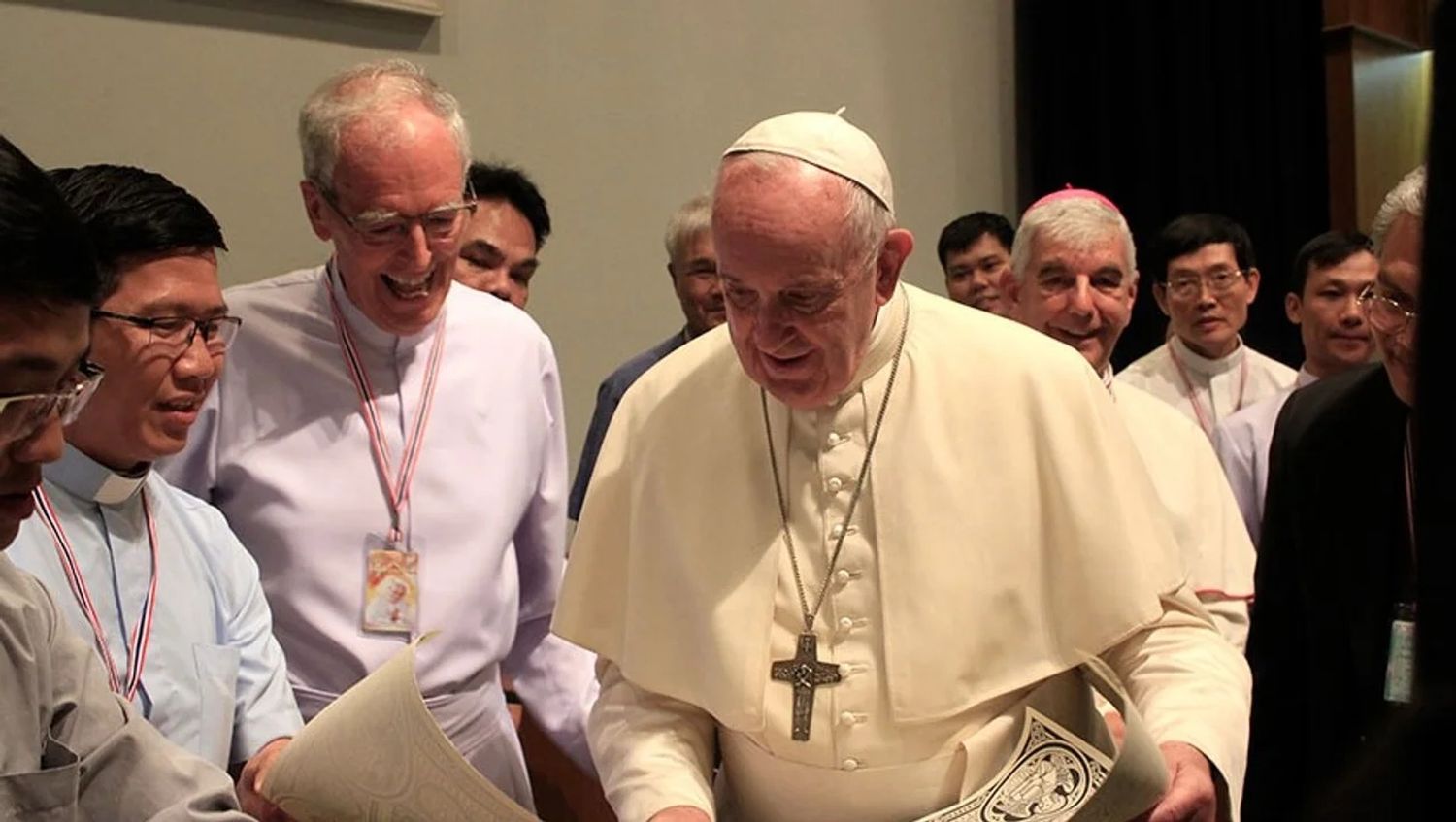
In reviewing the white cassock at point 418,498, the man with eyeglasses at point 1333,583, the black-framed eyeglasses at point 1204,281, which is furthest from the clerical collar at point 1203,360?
the white cassock at point 418,498

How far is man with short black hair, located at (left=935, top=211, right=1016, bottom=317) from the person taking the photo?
267 inches

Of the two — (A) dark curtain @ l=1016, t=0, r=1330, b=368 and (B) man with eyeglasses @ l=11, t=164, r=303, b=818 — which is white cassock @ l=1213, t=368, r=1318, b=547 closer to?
(A) dark curtain @ l=1016, t=0, r=1330, b=368

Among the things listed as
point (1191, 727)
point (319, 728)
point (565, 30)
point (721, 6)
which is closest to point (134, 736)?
point (319, 728)

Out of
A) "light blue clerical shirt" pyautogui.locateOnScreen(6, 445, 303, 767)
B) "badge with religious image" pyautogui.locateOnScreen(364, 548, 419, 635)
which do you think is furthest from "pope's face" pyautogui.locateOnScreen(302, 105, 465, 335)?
"light blue clerical shirt" pyautogui.locateOnScreen(6, 445, 303, 767)

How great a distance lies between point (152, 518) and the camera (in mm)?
2760

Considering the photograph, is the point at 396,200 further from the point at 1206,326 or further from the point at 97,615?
the point at 1206,326

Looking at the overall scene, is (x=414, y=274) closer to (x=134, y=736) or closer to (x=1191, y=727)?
(x=134, y=736)

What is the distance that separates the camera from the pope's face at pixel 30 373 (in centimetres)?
178

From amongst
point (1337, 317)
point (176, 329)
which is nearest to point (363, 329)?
point (176, 329)

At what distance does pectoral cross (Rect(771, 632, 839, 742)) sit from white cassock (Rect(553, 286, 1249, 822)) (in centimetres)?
2

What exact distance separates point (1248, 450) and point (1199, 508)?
7.66ft

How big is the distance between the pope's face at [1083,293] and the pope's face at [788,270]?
1840 mm

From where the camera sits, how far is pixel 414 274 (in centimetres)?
338

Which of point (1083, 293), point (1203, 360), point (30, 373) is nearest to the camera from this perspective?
point (30, 373)
